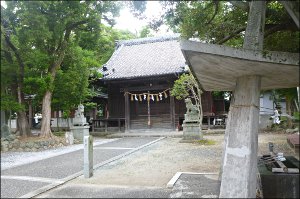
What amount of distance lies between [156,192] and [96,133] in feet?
53.4

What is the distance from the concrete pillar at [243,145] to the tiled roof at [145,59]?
48.5ft

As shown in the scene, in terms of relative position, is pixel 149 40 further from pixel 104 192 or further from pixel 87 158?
pixel 104 192

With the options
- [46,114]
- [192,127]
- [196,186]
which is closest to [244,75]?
[196,186]

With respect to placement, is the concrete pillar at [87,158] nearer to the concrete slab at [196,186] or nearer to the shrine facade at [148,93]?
the concrete slab at [196,186]

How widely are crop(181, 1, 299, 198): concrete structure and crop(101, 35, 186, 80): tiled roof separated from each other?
14591mm

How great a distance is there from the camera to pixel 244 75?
4199 mm

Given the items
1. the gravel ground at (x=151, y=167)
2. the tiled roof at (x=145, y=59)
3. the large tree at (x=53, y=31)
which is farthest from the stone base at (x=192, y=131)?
the large tree at (x=53, y=31)

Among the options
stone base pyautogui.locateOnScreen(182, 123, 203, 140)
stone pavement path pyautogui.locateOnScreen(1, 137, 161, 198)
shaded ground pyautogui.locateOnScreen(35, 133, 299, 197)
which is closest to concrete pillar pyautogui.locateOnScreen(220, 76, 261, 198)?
shaded ground pyautogui.locateOnScreen(35, 133, 299, 197)

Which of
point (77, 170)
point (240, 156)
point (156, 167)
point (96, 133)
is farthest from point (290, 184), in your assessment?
point (96, 133)

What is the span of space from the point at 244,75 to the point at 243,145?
1.05 meters

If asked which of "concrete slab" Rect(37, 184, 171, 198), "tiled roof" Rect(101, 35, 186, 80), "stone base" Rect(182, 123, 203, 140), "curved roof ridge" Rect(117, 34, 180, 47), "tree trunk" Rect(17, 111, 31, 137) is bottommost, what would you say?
"concrete slab" Rect(37, 184, 171, 198)

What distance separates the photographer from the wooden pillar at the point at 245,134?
12.6 ft

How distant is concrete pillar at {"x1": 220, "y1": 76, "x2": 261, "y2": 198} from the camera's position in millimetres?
3834

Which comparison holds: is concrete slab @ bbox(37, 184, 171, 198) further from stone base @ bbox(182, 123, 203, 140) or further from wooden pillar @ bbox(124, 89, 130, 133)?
wooden pillar @ bbox(124, 89, 130, 133)
